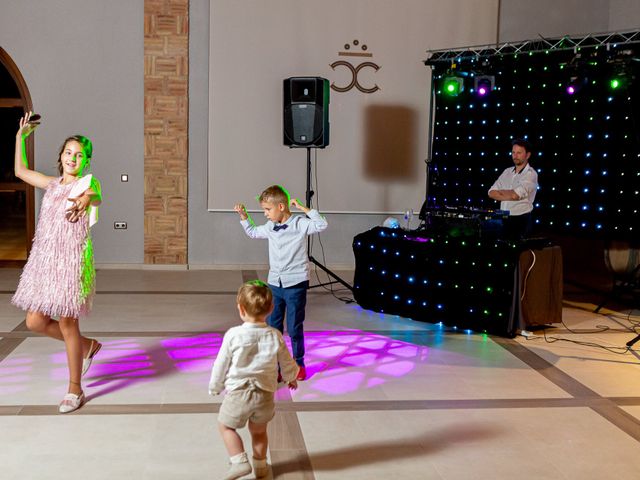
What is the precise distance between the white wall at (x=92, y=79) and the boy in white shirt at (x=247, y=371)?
6.29 metres

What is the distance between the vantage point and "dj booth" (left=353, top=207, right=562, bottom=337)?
583 centimetres

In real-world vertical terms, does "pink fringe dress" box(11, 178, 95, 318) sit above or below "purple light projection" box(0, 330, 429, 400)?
above

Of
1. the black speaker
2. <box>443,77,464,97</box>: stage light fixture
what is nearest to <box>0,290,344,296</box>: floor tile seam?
the black speaker

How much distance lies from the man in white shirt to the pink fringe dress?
3.79 meters

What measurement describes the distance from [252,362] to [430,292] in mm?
3503

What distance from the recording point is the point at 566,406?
425 centimetres

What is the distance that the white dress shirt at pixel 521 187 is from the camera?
259 inches

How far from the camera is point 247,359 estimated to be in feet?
9.77

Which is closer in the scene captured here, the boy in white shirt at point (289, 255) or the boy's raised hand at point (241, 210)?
the boy's raised hand at point (241, 210)

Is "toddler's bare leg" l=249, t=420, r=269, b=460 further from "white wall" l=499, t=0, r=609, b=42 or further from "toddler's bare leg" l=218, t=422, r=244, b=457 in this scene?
"white wall" l=499, t=0, r=609, b=42

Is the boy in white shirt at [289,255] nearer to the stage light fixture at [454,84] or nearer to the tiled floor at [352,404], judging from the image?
the tiled floor at [352,404]

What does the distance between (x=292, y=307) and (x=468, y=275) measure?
2.09m

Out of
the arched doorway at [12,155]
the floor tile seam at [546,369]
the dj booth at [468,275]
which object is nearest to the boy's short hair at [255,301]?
the floor tile seam at [546,369]

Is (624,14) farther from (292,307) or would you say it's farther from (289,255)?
(292,307)
